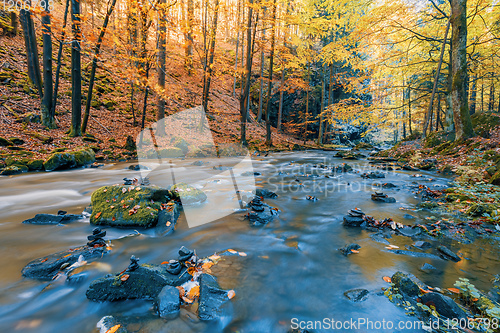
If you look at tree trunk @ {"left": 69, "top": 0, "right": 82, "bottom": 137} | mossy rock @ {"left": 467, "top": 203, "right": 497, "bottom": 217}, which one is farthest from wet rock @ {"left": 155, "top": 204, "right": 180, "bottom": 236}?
tree trunk @ {"left": 69, "top": 0, "right": 82, "bottom": 137}

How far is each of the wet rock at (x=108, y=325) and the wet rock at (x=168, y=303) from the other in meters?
0.31

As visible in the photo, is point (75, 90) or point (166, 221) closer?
point (166, 221)

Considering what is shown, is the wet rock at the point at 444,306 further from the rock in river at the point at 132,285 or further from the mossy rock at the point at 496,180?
the mossy rock at the point at 496,180

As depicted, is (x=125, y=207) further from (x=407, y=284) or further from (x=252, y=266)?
(x=407, y=284)

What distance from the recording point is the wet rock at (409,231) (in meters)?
3.51

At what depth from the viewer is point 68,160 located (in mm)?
8422

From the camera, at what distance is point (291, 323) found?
2.01 meters

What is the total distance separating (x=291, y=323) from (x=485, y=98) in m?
37.3

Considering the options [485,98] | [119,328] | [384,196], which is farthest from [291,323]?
[485,98]

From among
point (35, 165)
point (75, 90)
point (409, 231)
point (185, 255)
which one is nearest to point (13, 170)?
point (35, 165)

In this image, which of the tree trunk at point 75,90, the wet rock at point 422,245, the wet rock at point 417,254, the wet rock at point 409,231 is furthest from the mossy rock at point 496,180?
the tree trunk at point 75,90

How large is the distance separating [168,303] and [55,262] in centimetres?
163

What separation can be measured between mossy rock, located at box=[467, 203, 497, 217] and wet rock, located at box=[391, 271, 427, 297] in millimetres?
2675

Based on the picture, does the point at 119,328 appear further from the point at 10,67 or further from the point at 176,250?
the point at 10,67
